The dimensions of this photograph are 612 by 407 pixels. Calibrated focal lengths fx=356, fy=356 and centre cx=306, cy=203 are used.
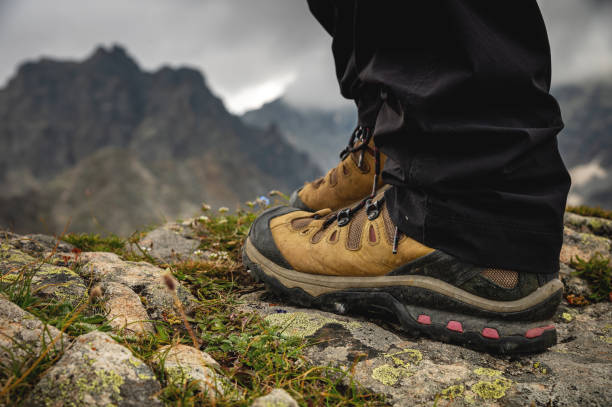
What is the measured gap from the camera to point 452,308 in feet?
5.97

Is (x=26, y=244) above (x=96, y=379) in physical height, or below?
above

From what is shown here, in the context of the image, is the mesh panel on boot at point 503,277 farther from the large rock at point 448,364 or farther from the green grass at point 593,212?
the green grass at point 593,212

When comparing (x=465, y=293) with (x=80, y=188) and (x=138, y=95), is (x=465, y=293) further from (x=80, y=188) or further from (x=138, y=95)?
(x=138, y=95)

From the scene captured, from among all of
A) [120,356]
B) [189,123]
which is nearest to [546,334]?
[120,356]

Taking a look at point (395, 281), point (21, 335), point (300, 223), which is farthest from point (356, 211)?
point (21, 335)

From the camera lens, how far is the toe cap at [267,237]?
7.57 ft

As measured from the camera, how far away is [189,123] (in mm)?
180875

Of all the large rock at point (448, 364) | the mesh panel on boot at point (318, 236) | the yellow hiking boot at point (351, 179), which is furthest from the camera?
the yellow hiking boot at point (351, 179)

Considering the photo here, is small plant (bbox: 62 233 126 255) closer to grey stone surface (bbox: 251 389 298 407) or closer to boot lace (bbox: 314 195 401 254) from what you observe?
boot lace (bbox: 314 195 401 254)

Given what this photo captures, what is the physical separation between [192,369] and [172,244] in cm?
223

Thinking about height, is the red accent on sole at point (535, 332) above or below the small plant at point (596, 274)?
above

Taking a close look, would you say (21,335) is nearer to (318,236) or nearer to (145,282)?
(145,282)

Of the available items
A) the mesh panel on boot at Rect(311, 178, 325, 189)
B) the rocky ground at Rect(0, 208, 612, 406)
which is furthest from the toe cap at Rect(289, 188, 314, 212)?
the rocky ground at Rect(0, 208, 612, 406)

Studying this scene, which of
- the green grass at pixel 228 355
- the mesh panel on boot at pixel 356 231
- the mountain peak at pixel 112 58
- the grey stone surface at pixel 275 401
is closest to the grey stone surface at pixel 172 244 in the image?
the green grass at pixel 228 355
